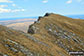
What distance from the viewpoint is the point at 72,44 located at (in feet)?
131

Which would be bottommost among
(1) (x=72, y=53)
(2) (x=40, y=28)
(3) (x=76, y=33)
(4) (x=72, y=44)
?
(1) (x=72, y=53)

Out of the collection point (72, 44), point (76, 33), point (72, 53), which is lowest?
point (72, 53)

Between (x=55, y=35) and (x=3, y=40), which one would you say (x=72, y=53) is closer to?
(x=55, y=35)

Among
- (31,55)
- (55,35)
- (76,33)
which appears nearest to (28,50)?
(31,55)

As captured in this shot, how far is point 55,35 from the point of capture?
43.3m

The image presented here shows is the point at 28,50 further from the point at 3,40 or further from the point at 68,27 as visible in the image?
the point at 68,27

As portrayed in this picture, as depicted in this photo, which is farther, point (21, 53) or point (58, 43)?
point (58, 43)

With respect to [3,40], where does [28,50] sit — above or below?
below

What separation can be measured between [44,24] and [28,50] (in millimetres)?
28566

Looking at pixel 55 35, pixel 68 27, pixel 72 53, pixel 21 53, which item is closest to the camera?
pixel 21 53

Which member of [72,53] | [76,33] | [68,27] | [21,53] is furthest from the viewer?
[68,27]

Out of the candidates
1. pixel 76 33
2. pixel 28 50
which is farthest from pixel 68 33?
pixel 28 50

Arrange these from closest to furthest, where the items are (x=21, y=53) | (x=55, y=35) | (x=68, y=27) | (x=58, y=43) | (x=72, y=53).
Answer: (x=21, y=53)
(x=72, y=53)
(x=58, y=43)
(x=55, y=35)
(x=68, y=27)

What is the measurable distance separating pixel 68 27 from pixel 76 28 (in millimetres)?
4805
